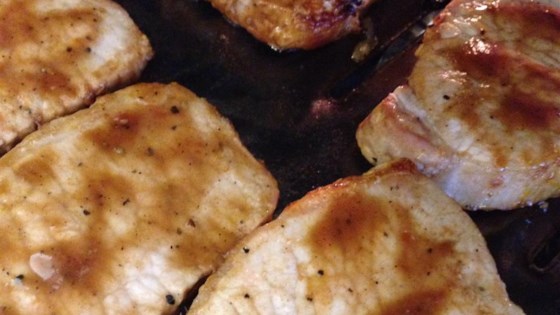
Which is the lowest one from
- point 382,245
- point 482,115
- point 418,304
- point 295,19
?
point 418,304

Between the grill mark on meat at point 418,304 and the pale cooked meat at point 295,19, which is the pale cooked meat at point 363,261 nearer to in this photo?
the grill mark on meat at point 418,304

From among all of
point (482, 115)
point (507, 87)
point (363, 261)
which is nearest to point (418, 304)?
point (363, 261)

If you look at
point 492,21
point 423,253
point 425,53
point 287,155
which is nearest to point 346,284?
point 423,253

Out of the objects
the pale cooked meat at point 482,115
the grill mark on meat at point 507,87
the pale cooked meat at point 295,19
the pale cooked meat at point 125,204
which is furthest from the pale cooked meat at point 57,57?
the grill mark on meat at point 507,87

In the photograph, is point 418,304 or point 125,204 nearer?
point 418,304

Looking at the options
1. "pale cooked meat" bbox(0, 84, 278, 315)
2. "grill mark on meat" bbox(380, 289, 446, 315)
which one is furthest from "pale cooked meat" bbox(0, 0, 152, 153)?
"grill mark on meat" bbox(380, 289, 446, 315)

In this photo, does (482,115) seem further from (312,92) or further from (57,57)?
(57,57)
